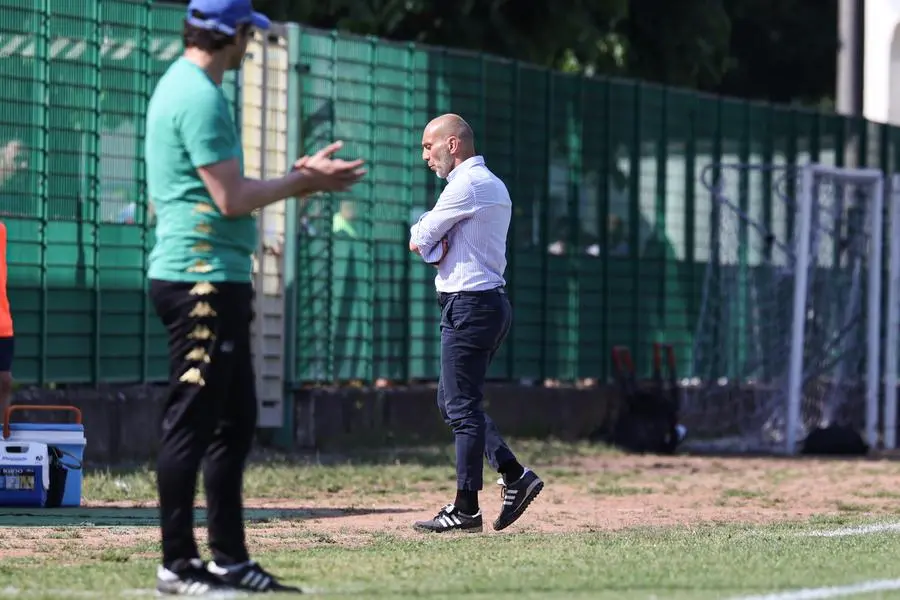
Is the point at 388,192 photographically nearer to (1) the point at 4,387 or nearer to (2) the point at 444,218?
(1) the point at 4,387

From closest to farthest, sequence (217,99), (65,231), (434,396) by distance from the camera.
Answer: (217,99), (65,231), (434,396)

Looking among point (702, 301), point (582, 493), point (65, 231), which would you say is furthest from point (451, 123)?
point (702, 301)

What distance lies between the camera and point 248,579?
6.96 metres

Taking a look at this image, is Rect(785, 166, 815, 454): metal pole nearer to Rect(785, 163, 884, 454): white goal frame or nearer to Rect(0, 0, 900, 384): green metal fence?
Rect(785, 163, 884, 454): white goal frame

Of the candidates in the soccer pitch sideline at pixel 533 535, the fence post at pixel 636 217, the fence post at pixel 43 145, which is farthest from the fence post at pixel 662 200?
the fence post at pixel 43 145

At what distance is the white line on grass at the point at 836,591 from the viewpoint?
6.89 metres

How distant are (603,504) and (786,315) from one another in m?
7.03

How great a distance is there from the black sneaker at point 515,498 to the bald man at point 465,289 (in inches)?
5.7

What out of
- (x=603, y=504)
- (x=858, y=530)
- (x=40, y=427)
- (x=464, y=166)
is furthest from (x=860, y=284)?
(x=464, y=166)

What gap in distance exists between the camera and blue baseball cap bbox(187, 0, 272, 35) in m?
7.03

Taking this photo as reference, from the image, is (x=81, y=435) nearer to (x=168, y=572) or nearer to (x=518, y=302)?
(x=168, y=572)

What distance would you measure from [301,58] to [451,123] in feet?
21.4

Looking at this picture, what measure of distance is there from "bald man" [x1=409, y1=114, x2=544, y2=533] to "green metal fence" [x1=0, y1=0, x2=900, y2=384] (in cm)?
519

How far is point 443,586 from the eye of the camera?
714 centimetres
